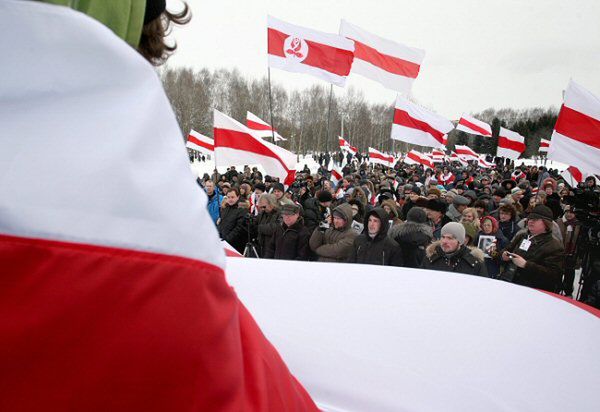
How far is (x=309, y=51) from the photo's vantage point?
9594 millimetres

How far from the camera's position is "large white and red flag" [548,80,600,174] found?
697cm

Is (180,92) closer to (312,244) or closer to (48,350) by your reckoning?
(312,244)

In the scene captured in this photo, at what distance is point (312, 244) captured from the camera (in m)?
5.73

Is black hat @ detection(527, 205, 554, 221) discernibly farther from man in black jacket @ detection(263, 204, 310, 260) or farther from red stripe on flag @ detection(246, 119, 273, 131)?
red stripe on flag @ detection(246, 119, 273, 131)

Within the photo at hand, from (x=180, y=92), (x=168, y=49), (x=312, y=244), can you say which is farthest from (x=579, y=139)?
(x=180, y=92)

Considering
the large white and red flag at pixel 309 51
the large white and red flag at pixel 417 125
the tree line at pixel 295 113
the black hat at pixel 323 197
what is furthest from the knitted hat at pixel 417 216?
the tree line at pixel 295 113

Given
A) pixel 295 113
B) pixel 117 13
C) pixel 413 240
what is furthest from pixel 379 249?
pixel 295 113

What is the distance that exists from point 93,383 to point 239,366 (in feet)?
0.61

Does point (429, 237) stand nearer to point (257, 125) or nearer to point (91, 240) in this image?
point (91, 240)

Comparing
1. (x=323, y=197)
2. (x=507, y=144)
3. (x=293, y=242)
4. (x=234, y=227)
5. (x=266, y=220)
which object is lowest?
(x=234, y=227)

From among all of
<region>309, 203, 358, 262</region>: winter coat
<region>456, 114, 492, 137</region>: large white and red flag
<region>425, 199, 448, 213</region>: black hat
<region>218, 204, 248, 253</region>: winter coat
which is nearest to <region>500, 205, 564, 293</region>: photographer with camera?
<region>425, 199, 448, 213</region>: black hat

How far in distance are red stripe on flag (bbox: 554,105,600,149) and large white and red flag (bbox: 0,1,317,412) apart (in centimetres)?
789

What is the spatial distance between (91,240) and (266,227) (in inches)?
234

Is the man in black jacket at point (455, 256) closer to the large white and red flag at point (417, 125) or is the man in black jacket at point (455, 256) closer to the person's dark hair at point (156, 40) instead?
the person's dark hair at point (156, 40)
